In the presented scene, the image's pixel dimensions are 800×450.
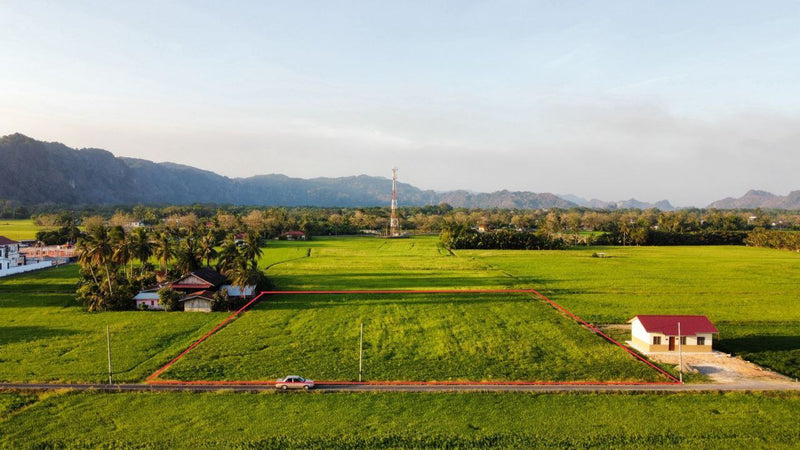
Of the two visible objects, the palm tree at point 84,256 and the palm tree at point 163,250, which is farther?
the palm tree at point 163,250

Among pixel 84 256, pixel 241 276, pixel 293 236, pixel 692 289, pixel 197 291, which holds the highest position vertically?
pixel 84 256

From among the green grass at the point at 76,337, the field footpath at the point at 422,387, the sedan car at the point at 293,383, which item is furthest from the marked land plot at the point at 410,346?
the green grass at the point at 76,337

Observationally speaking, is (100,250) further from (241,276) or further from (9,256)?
(9,256)

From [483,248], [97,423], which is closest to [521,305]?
[97,423]

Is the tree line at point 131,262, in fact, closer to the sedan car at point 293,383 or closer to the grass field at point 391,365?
the grass field at point 391,365

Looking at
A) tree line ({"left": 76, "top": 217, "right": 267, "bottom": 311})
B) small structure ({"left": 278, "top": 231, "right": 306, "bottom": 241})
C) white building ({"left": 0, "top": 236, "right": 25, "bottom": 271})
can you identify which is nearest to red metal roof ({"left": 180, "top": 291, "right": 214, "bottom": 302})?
tree line ({"left": 76, "top": 217, "right": 267, "bottom": 311})

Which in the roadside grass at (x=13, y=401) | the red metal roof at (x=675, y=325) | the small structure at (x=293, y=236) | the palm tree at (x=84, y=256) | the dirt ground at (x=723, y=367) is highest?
the palm tree at (x=84, y=256)

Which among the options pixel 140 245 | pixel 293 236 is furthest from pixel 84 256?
pixel 293 236
